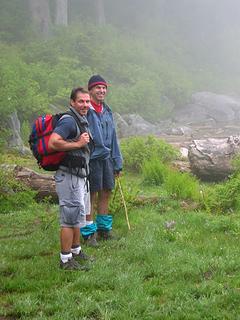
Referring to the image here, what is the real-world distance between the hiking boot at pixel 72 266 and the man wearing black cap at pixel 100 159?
1029 mm

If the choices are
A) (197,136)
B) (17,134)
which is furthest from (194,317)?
(197,136)

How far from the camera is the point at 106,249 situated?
272 inches

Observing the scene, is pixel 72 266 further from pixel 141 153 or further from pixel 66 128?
pixel 141 153

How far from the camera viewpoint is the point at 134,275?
18.9 ft

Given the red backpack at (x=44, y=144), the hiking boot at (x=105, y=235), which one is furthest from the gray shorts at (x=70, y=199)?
the hiking boot at (x=105, y=235)

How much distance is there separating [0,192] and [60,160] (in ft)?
14.4

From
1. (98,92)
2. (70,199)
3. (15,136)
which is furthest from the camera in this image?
(15,136)

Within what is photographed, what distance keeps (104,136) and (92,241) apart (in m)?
1.51

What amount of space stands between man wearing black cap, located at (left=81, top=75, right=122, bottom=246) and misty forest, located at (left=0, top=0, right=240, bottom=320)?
312 millimetres

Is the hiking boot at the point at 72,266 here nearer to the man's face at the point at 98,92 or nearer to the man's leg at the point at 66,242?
the man's leg at the point at 66,242

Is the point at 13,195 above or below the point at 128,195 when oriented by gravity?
below

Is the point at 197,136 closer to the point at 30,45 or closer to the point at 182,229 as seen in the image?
the point at 30,45

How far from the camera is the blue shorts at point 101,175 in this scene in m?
7.21

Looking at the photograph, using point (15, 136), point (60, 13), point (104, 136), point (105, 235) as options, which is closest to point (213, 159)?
point (105, 235)
